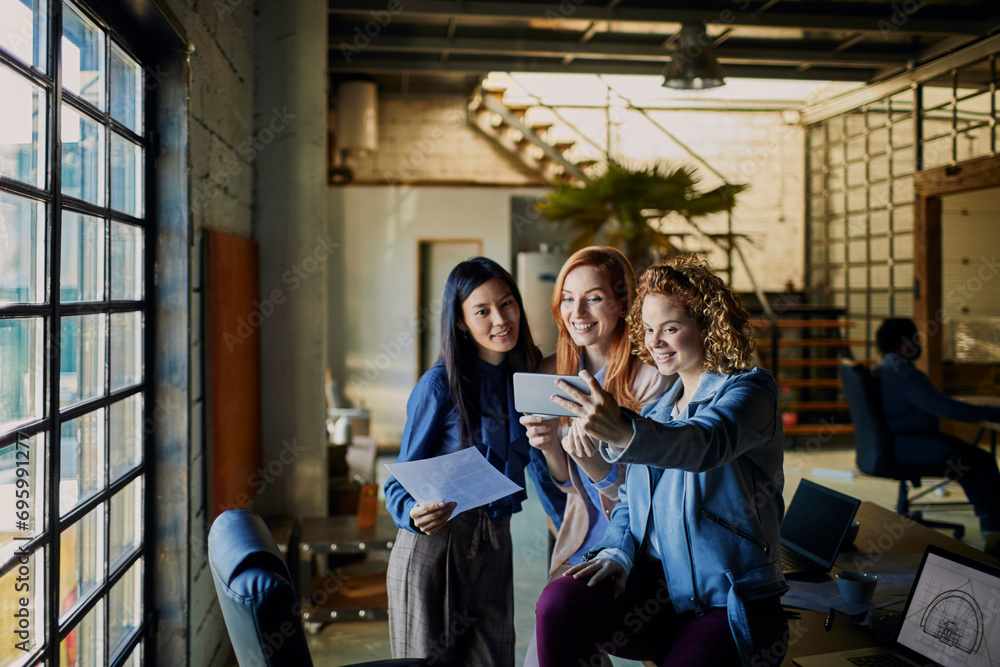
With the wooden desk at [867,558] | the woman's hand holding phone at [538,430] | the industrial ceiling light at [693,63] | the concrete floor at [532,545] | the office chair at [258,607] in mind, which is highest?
the industrial ceiling light at [693,63]

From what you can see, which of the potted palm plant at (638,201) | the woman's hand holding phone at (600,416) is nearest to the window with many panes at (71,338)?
the woman's hand holding phone at (600,416)

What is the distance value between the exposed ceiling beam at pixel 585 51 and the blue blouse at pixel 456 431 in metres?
5.11

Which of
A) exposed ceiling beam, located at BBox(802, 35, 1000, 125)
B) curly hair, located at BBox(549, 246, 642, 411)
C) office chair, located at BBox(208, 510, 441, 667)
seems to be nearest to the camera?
office chair, located at BBox(208, 510, 441, 667)

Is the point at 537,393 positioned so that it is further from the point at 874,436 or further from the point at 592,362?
the point at 874,436

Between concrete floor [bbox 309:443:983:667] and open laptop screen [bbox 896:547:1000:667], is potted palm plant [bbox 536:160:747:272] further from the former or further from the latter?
open laptop screen [bbox 896:547:1000:667]

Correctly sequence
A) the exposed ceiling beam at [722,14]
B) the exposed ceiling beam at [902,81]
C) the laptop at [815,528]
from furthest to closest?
1. the exposed ceiling beam at [902,81]
2. the exposed ceiling beam at [722,14]
3. the laptop at [815,528]

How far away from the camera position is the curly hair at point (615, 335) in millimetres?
2135

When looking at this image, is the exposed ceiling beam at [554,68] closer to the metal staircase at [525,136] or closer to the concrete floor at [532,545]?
the metal staircase at [525,136]

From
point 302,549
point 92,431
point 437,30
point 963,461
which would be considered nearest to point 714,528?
point 92,431

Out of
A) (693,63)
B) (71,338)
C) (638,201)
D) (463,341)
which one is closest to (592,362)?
(463,341)


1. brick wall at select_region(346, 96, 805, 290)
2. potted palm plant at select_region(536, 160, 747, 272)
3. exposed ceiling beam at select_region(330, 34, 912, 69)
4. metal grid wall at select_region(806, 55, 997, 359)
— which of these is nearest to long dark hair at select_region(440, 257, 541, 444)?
potted palm plant at select_region(536, 160, 747, 272)

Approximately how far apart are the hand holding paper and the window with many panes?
791 millimetres

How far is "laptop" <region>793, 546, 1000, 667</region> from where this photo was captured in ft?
4.75

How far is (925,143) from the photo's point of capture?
702 centimetres
